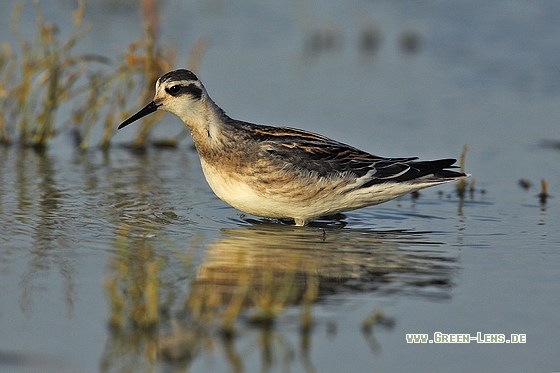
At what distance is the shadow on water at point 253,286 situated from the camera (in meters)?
5.02

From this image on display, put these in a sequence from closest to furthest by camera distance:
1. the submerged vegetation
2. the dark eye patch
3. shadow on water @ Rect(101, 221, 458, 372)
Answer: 1. shadow on water @ Rect(101, 221, 458, 372)
2. the dark eye patch
3. the submerged vegetation

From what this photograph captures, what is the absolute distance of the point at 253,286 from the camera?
6.11m

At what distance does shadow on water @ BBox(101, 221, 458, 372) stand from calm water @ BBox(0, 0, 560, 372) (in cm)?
2

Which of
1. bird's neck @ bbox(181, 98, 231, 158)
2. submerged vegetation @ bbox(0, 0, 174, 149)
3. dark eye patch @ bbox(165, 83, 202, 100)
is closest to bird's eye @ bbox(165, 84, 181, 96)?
dark eye patch @ bbox(165, 83, 202, 100)

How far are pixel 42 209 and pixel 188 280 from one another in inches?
96.6

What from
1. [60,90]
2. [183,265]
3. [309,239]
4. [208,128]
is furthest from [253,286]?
[60,90]

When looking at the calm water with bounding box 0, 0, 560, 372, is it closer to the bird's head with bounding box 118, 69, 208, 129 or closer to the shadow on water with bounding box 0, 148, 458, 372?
the shadow on water with bounding box 0, 148, 458, 372

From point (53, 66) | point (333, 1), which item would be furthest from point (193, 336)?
point (333, 1)

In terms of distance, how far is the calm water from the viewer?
513 cm

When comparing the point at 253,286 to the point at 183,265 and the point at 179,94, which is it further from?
the point at 179,94

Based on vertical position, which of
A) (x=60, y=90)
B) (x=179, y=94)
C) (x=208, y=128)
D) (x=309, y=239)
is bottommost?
(x=309, y=239)

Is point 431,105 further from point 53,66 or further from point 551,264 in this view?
point 551,264

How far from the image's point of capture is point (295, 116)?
1220cm

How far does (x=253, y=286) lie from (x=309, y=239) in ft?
5.38
